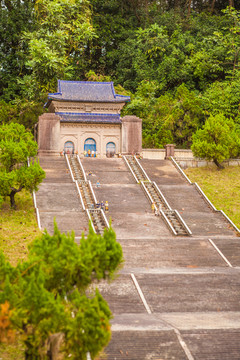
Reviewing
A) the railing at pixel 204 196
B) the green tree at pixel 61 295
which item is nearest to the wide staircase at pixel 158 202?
the railing at pixel 204 196

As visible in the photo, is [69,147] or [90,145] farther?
[90,145]

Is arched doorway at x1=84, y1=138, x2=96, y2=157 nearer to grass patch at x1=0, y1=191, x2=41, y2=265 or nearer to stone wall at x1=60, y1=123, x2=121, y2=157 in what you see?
stone wall at x1=60, y1=123, x2=121, y2=157

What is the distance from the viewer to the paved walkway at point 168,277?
1401 cm

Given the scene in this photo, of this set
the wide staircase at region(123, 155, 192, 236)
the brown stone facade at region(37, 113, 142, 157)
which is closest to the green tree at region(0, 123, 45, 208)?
the wide staircase at region(123, 155, 192, 236)

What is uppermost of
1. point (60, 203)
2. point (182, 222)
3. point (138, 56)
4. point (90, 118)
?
point (138, 56)

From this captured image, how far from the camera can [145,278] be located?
1975cm

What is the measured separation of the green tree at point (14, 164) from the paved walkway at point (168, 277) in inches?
74.5

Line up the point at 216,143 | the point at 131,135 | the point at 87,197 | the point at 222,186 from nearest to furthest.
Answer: the point at 87,197, the point at 222,186, the point at 216,143, the point at 131,135

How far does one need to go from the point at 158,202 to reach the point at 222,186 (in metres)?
6.62

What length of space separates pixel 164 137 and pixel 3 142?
2319cm

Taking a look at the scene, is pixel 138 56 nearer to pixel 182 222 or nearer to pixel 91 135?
pixel 91 135

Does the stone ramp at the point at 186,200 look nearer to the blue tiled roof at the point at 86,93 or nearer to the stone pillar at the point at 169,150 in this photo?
the stone pillar at the point at 169,150

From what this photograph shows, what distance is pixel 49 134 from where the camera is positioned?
139 feet

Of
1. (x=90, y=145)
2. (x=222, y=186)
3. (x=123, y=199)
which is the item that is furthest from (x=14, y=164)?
(x=90, y=145)
